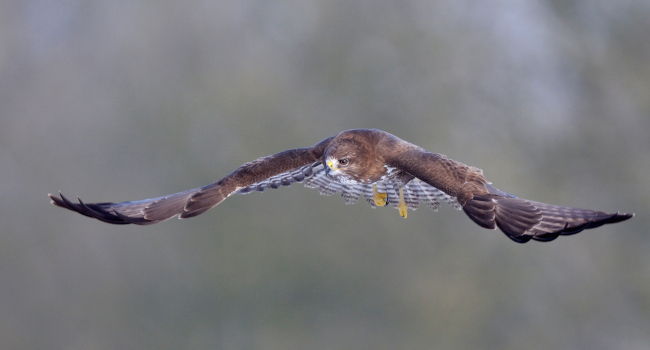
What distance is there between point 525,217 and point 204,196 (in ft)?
14.6

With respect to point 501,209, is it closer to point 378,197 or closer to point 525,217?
point 525,217

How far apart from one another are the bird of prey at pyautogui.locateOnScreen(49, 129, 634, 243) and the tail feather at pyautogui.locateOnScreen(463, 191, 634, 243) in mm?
11

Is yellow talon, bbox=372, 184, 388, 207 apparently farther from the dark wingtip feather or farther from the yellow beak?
the dark wingtip feather

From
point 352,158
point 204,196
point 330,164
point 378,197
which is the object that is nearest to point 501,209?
point 352,158

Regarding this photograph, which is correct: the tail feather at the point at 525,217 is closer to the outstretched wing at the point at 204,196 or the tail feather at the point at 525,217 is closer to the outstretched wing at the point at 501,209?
the outstretched wing at the point at 501,209

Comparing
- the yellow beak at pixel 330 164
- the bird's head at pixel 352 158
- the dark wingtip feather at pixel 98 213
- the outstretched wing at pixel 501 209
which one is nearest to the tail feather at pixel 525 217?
the outstretched wing at pixel 501 209

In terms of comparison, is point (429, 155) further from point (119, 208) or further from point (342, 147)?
point (119, 208)

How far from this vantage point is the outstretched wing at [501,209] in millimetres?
9516

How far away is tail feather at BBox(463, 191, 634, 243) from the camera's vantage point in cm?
955

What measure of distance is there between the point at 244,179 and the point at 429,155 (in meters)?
2.68

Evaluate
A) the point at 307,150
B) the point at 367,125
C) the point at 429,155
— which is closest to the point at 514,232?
the point at 429,155

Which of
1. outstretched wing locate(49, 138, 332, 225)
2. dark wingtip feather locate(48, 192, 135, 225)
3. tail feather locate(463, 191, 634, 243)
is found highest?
outstretched wing locate(49, 138, 332, 225)

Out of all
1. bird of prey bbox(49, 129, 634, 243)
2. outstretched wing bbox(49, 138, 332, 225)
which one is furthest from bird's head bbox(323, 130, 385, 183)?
outstretched wing bbox(49, 138, 332, 225)

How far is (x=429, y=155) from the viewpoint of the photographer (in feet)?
37.4
